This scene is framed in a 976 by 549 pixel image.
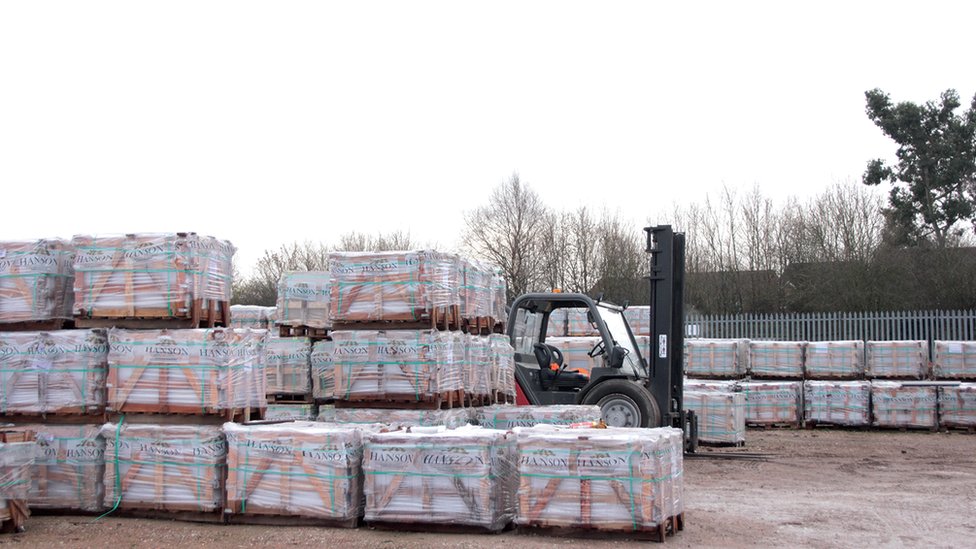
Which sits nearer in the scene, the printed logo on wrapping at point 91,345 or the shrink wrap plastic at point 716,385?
the printed logo on wrapping at point 91,345

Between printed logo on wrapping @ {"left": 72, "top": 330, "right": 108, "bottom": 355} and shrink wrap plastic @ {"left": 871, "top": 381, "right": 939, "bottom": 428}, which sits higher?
printed logo on wrapping @ {"left": 72, "top": 330, "right": 108, "bottom": 355}

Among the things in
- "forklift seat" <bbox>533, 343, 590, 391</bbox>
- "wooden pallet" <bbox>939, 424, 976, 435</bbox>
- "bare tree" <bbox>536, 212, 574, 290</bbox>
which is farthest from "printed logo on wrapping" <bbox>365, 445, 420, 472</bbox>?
"bare tree" <bbox>536, 212, 574, 290</bbox>

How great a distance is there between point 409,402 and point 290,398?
203cm

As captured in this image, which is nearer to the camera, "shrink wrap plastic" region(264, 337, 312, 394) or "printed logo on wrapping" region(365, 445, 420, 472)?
"printed logo on wrapping" region(365, 445, 420, 472)

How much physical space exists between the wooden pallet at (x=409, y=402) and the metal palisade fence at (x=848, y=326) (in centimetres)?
1834

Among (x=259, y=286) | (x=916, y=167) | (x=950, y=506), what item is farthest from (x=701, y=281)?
(x=950, y=506)

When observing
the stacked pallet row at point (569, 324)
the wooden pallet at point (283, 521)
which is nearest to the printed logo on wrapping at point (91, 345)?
the wooden pallet at point (283, 521)

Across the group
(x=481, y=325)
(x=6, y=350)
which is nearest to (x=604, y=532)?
(x=481, y=325)

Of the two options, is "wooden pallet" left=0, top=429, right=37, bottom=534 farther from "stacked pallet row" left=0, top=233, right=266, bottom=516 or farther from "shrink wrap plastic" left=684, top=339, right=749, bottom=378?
"shrink wrap plastic" left=684, top=339, right=749, bottom=378

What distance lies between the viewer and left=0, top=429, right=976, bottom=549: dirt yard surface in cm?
824

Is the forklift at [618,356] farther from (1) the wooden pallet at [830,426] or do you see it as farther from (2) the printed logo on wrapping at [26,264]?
(1) the wooden pallet at [830,426]

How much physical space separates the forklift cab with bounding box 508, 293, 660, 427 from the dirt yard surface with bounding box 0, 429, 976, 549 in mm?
1355

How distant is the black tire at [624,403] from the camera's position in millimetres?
12946

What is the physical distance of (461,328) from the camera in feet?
36.3
